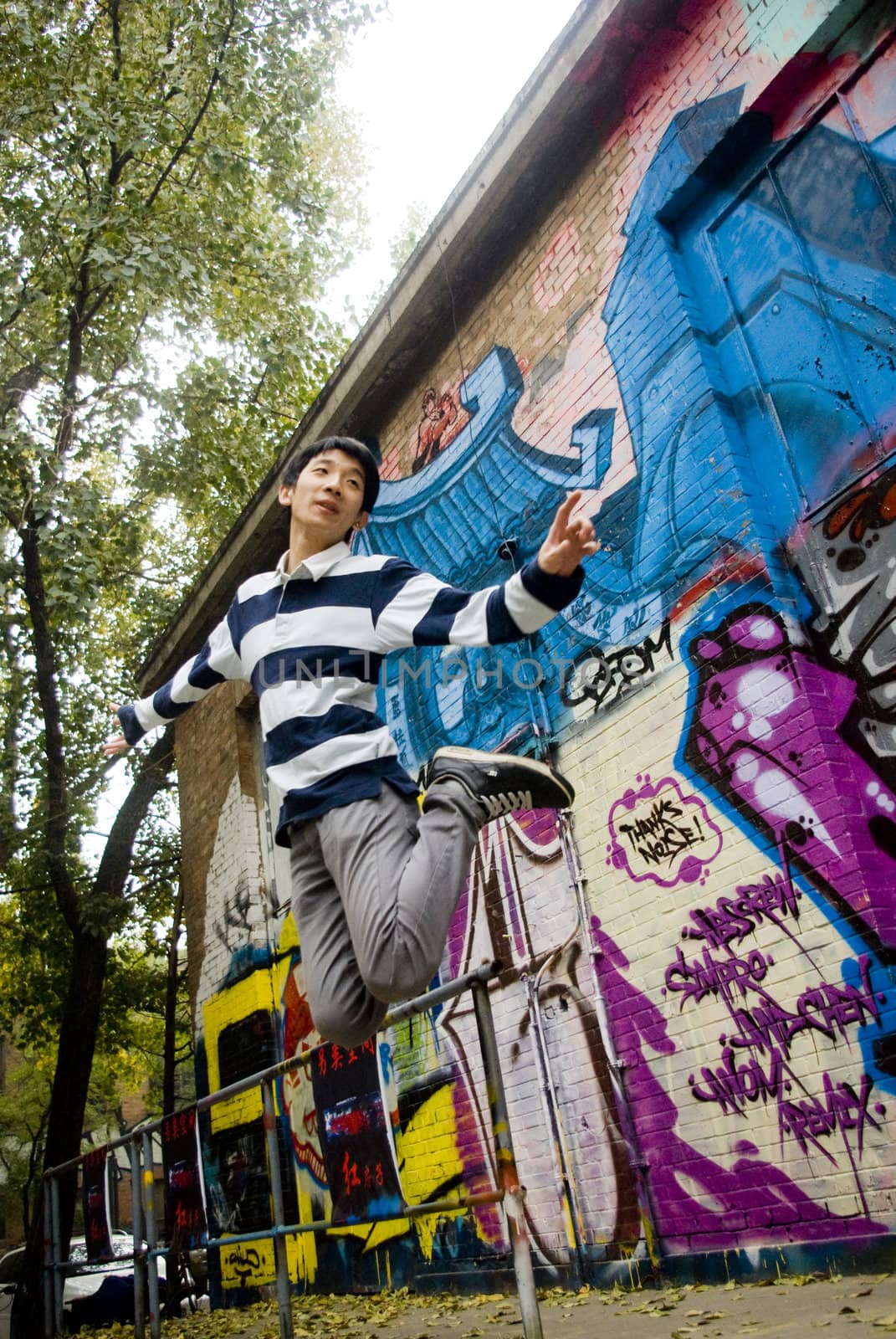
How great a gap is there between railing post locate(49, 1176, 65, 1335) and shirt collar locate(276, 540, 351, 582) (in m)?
→ 5.47

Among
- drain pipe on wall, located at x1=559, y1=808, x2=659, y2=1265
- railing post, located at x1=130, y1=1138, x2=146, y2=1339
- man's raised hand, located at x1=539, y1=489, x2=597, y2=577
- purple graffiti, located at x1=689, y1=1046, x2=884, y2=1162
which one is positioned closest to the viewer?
man's raised hand, located at x1=539, y1=489, x2=597, y2=577

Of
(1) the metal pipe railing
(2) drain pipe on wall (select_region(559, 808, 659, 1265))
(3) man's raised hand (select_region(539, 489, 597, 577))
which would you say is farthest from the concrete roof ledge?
(1) the metal pipe railing

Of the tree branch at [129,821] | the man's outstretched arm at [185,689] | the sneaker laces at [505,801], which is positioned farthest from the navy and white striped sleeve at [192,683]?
the tree branch at [129,821]

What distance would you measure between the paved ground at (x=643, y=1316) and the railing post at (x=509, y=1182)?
61cm

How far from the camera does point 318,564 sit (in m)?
2.71

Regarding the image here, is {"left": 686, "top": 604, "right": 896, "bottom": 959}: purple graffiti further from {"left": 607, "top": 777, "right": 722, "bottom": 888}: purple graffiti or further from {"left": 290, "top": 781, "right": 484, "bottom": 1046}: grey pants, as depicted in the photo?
{"left": 290, "top": 781, "right": 484, "bottom": 1046}: grey pants

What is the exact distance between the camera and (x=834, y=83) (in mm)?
4148

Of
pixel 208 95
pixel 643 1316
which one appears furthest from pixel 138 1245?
pixel 208 95

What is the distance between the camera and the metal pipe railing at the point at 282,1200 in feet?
7.72

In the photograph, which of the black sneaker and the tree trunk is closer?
the black sneaker

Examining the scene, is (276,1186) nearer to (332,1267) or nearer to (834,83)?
(332,1267)

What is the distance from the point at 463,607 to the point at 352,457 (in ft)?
2.41

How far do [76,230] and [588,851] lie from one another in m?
7.75

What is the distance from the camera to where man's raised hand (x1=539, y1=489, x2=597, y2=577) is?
208 centimetres
